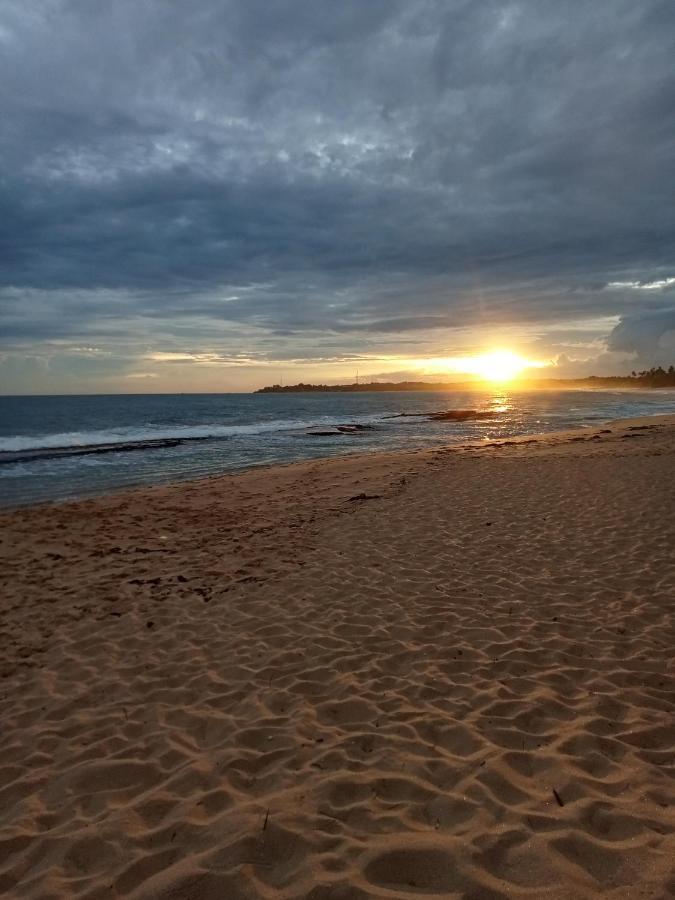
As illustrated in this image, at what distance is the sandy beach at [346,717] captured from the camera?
2928mm

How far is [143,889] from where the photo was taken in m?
2.82

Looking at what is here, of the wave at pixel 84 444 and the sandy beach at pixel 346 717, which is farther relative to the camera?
the wave at pixel 84 444

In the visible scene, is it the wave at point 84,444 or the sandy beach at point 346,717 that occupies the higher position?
the wave at point 84,444

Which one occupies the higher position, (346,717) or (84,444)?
(84,444)

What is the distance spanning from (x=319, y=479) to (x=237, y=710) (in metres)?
12.8

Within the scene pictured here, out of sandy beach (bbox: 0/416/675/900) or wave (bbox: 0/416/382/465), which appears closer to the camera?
sandy beach (bbox: 0/416/675/900)

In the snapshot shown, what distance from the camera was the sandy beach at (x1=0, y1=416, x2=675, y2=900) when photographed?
2.93 m

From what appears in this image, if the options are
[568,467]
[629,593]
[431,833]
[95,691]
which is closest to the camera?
[431,833]

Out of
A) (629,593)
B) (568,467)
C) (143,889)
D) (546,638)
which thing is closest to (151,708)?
(143,889)

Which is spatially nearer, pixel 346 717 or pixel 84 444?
pixel 346 717

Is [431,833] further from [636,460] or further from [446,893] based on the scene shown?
[636,460]

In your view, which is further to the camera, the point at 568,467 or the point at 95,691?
the point at 568,467

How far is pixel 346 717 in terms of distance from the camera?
4.32m

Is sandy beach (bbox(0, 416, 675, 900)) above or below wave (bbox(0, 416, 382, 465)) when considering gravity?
below
